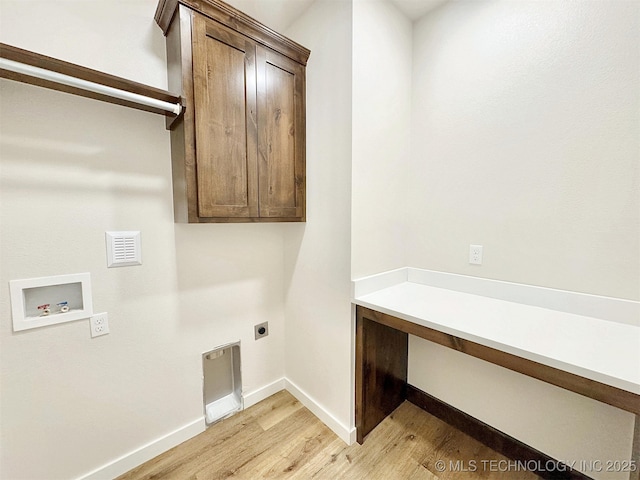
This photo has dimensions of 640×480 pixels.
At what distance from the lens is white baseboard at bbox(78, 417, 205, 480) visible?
131 cm

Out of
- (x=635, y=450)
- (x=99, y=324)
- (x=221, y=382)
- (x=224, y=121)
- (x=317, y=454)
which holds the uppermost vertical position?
(x=224, y=121)

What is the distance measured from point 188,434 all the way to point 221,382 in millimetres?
316

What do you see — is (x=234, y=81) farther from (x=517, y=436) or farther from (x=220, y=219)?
(x=517, y=436)

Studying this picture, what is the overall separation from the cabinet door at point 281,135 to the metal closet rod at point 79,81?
46cm

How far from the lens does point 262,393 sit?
192cm

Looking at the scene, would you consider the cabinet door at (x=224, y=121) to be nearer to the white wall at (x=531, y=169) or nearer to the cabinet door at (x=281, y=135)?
the cabinet door at (x=281, y=135)

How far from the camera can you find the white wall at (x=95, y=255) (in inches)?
42.3

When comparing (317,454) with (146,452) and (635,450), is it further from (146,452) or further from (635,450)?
(635,450)

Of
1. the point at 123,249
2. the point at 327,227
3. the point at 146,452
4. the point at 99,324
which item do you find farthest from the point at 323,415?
the point at 123,249

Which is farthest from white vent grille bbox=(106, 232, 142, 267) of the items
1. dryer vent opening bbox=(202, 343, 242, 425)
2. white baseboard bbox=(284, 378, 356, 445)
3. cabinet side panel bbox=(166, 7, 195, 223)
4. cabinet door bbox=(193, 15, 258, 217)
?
white baseboard bbox=(284, 378, 356, 445)

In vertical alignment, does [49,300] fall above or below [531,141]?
below

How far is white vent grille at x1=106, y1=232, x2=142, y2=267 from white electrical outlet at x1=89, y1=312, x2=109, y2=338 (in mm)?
251

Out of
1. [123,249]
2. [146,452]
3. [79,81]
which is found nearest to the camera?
[79,81]

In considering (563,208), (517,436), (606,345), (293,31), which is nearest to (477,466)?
(517,436)
